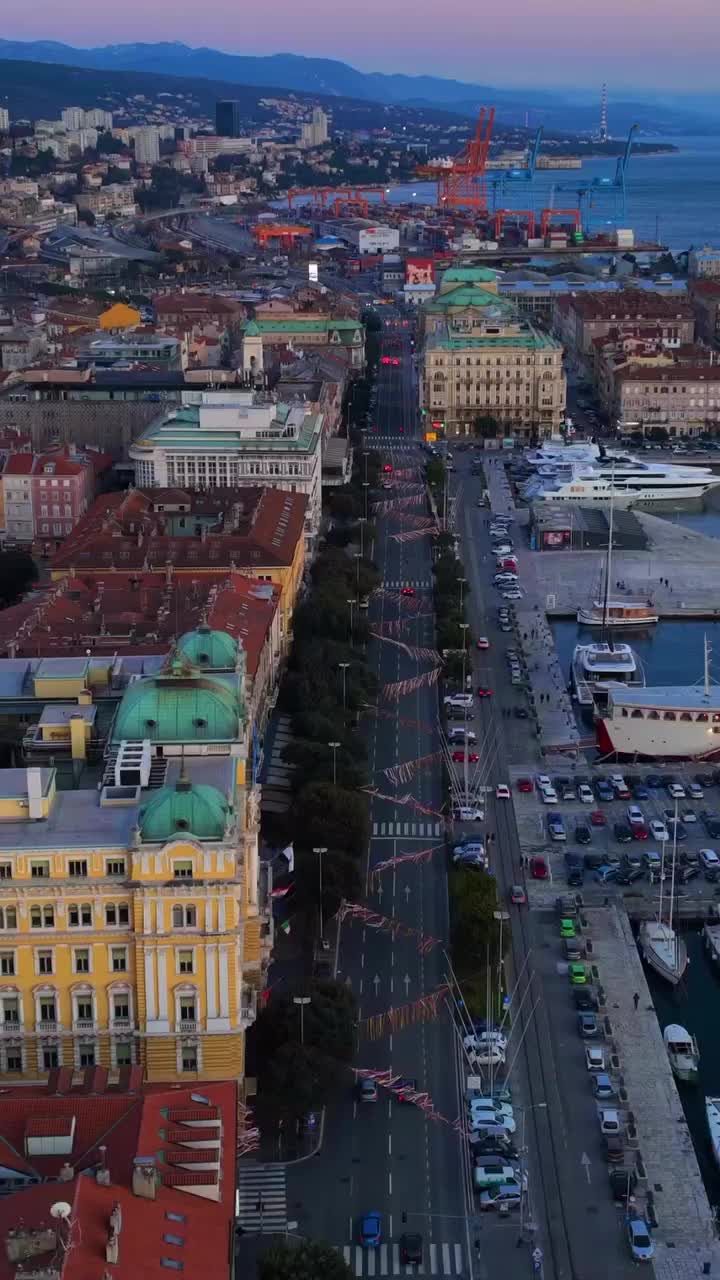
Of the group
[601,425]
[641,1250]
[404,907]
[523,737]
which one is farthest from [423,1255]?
[601,425]

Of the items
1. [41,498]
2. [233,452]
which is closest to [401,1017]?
[233,452]

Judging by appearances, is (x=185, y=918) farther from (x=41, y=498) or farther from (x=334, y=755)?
(x=41, y=498)

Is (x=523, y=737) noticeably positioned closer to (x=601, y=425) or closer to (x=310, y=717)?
(x=310, y=717)

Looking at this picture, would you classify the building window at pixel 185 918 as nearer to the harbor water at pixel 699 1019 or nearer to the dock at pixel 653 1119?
the dock at pixel 653 1119

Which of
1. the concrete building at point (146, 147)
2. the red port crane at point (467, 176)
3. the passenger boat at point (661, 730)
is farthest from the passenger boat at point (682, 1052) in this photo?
the concrete building at point (146, 147)

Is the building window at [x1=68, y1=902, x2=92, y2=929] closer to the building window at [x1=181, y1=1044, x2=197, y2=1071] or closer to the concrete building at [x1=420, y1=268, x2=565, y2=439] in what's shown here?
the building window at [x1=181, y1=1044, x2=197, y2=1071]

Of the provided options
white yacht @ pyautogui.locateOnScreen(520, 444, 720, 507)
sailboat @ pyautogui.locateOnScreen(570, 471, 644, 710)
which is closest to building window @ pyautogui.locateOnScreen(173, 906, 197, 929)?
sailboat @ pyautogui.locateOnScreen(570, 471, 644, 710)

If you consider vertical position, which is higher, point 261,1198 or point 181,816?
point 181,816
